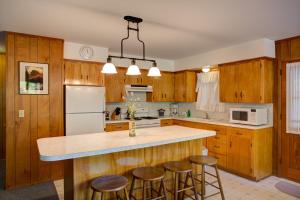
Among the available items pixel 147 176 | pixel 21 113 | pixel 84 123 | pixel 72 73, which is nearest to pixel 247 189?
pixel 147 176

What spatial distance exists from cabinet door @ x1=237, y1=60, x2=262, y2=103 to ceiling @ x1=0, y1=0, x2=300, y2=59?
20.6 inches

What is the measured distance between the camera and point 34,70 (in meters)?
3.57

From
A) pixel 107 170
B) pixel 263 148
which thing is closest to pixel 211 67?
pixel 263 148

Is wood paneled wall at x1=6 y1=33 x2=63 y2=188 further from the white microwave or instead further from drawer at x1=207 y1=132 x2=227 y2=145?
the white microwave

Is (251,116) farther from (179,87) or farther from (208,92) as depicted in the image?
(179,87)

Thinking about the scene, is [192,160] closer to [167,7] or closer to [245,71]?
[167,7]

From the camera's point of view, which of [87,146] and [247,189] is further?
[247,189]

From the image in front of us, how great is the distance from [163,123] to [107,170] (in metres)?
3.27

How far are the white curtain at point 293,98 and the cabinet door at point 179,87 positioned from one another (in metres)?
2.52

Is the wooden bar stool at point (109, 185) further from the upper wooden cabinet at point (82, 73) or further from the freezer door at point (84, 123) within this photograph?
the upper wooden cabinet at point (82, 73)

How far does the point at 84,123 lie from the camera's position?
12.7 ft

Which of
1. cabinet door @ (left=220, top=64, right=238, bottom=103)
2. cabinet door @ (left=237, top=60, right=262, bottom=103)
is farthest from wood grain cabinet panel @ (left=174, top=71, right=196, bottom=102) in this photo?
cabinet door @ (left=237, top=60, right=262, bottom=103)

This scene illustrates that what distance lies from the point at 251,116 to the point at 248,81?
0.69 metres

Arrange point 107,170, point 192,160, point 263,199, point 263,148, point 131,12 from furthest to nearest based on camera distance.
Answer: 1. point 263,148
2. point 263,199
3. point 192,160
4. point 131,12
5. point 107,170
